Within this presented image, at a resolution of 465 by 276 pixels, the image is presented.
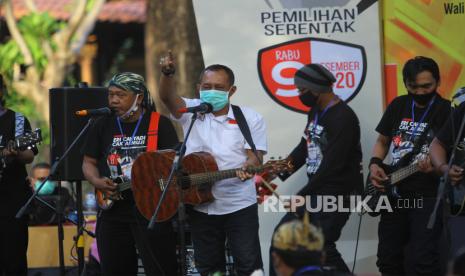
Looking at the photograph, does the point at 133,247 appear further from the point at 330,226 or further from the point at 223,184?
the point at 330,226

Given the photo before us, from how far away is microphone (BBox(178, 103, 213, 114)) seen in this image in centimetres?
775

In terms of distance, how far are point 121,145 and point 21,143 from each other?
40.6 inches

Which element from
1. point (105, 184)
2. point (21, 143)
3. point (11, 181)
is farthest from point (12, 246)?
point (105, 184)

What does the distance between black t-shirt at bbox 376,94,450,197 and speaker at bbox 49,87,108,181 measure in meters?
2.64

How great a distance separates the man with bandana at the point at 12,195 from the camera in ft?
28.8

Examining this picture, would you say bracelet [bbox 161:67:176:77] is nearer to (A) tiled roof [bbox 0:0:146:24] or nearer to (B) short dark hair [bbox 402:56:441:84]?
(B) short dark hair [bbox 402:56:441:84]

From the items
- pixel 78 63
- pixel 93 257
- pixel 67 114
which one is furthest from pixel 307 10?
pixel 78 63

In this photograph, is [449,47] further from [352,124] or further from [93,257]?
[93,257]

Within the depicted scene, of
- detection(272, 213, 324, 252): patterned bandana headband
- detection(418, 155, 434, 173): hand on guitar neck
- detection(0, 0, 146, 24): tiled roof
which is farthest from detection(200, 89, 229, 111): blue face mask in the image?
detection(0, 0, 146, 24): tiled roof

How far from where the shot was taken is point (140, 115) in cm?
835

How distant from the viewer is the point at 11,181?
891 cm

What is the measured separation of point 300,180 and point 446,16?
2.02m

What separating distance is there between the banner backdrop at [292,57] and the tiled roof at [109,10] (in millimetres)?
9734

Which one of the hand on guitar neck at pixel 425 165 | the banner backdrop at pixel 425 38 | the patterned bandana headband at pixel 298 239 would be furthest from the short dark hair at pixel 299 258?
the banner backdrop at pixel 425 38
